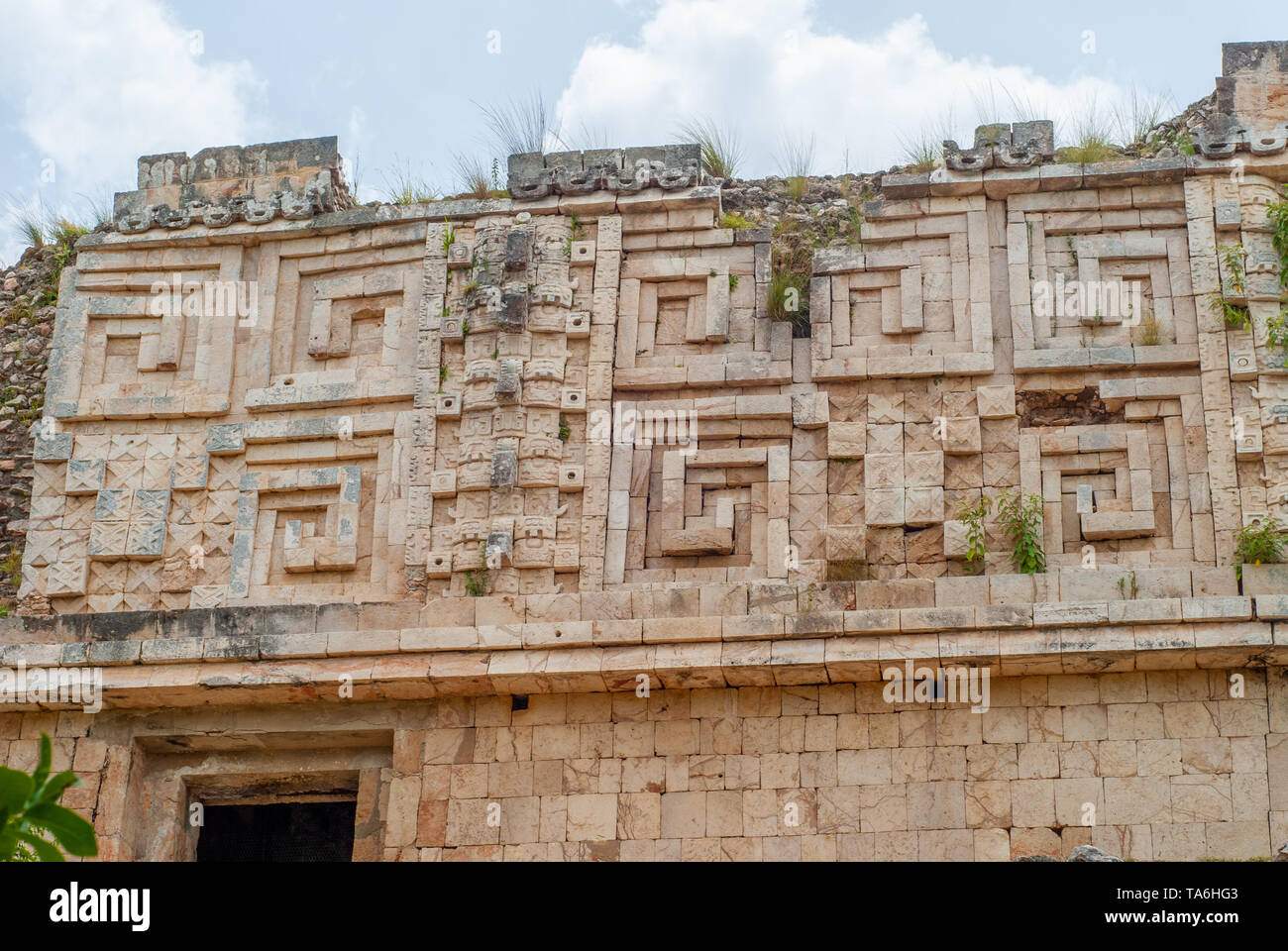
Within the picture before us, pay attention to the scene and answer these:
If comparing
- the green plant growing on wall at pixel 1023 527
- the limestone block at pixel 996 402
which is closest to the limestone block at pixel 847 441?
the limestone block at pixel 996 402

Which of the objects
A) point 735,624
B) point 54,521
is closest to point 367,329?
point 54,521

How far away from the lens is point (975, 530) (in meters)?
10.5

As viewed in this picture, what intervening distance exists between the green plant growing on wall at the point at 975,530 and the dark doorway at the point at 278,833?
5.28 metres

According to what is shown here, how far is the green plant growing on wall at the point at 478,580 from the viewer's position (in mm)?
10891

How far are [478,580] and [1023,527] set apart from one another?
3.39m

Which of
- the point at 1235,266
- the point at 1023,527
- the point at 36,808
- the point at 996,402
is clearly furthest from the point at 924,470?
the point at 36,808

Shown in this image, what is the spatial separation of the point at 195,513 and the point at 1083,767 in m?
6.01

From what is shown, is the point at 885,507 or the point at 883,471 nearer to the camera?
the point at 885,507

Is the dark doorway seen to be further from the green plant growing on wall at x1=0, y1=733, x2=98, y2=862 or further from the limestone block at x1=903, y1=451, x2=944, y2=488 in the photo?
the green plant growing on wall at x1=0, y1=733, x2=98, y2=862

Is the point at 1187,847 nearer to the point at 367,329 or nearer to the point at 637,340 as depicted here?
the point at 637,340

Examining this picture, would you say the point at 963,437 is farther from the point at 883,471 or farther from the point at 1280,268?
the point at 1280,268

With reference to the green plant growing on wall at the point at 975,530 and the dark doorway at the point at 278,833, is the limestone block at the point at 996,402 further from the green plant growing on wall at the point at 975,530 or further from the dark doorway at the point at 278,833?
the dark doorway at the point at 278,833

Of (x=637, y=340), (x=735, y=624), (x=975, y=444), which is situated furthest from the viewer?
(x=637, y=340)

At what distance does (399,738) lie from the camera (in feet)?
35.1
